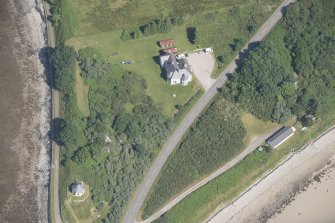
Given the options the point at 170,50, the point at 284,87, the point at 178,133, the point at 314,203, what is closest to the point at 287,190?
the point at 314,203

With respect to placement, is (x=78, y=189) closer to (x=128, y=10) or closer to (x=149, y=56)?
(x=149, y=56)

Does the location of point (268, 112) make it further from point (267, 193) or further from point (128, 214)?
point (128, 214)

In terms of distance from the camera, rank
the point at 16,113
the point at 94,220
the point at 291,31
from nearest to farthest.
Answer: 1. the point at 94,220
2. the point at 16,113
3. the point at 291,31

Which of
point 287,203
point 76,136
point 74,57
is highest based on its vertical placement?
point 74,57

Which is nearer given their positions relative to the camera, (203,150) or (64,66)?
(203,150)

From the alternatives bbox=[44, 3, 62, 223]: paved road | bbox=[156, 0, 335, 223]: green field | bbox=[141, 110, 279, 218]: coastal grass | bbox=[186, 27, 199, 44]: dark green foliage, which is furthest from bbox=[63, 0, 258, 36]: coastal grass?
bbox=[141, 110, 279, 218]: coastal grass

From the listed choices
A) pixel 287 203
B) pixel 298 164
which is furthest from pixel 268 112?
pixel 287 203

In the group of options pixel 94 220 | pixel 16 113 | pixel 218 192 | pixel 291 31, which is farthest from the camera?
pixel 291 31

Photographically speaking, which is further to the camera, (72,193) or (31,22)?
(31,22)
